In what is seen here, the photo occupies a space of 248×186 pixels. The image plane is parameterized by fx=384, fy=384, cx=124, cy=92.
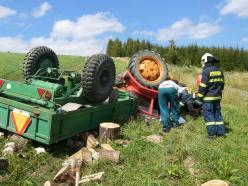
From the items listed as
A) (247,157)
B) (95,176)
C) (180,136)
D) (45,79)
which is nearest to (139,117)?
(180,136)

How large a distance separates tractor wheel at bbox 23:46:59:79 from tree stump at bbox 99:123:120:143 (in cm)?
219

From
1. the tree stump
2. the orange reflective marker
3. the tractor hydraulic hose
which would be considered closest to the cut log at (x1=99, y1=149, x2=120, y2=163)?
the tree stump

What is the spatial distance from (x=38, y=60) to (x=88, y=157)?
307 cm

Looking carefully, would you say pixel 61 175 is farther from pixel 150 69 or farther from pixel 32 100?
pixel 150 69

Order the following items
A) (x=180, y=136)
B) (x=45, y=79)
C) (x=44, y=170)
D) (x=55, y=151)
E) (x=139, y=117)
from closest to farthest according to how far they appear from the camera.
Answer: (x=44, y=170) → (x=55, y=151) → (x=180, y=136) → (x=45, y=79) → (x=139, y=117)

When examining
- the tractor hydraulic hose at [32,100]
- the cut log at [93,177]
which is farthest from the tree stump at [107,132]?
the cut log at [93,177]

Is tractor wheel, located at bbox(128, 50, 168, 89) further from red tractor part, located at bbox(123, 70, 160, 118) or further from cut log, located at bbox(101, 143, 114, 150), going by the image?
cut log, located at bbox(101, 143, 114, 150)

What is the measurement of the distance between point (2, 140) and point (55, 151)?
3.38 ft

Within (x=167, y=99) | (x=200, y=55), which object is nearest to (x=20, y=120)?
(x=167, y=99)

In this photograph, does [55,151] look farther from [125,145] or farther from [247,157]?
[247,157]

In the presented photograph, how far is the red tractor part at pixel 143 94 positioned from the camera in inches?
373

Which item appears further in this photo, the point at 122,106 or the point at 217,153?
the point at 122,106

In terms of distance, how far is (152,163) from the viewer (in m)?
6.27

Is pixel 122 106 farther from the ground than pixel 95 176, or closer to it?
farther from the ground
